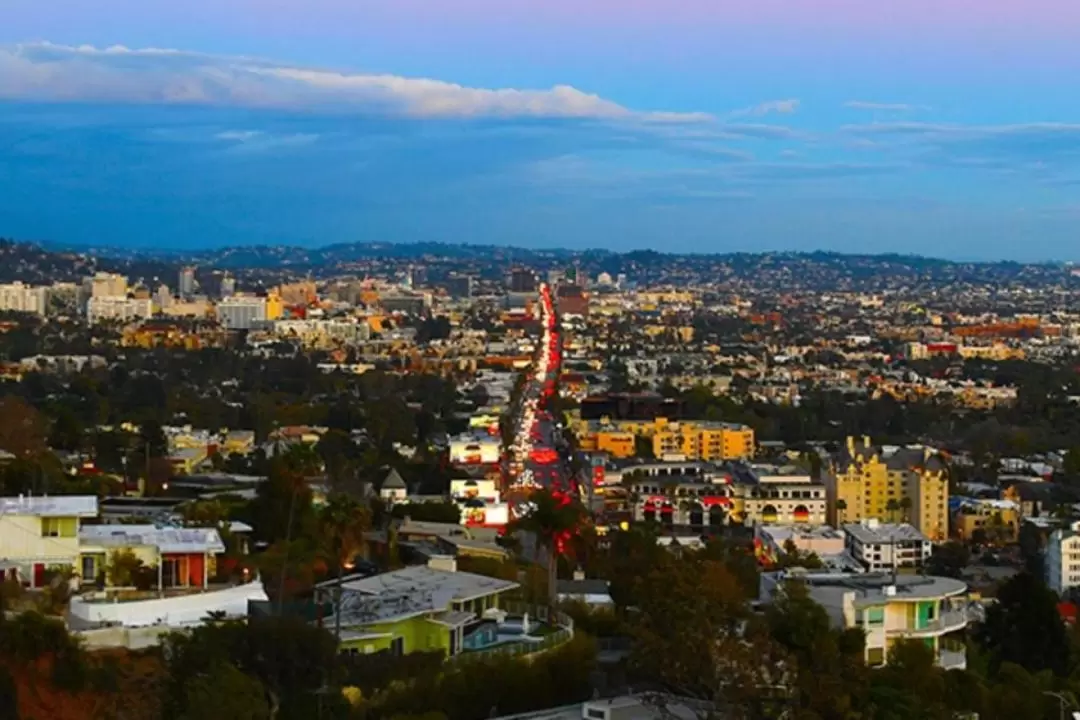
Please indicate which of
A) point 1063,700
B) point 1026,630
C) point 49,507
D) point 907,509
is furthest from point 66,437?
point 1063,700

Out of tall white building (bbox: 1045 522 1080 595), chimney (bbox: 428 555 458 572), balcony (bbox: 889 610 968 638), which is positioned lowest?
tall white building (bbox: 1045 522 1080 595)

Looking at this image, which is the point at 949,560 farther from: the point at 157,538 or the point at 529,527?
the point at 157,538

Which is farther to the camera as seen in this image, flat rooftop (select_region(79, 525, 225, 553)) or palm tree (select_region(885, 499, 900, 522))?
palm tree (select_region(885, 499, 900, 522))

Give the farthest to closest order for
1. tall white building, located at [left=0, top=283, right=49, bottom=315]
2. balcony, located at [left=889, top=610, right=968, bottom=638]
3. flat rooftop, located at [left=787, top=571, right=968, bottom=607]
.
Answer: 1. tall white building, located at [left=0, top=283, right=49, bottom=315]
2. balcony, located at [left=889, top=610, right=968, bottom=638]
3. flat rooftop, located at [left=787, top=571, right=968, bottom=607]

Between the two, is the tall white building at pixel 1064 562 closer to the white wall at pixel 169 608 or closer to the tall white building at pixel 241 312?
the white wall at pixel 169 608

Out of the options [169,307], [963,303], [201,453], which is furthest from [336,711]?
[963,303]

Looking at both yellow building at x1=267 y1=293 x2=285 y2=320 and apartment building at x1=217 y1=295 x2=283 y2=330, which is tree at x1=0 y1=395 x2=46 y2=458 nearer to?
apartment building at x1=217 y1=295 x2=283 y2=330

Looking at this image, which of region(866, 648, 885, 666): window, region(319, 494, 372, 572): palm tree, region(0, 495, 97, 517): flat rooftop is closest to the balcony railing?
region(866, 648, 885, 666): window

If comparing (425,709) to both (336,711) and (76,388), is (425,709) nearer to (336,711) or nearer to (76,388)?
(336,711)
